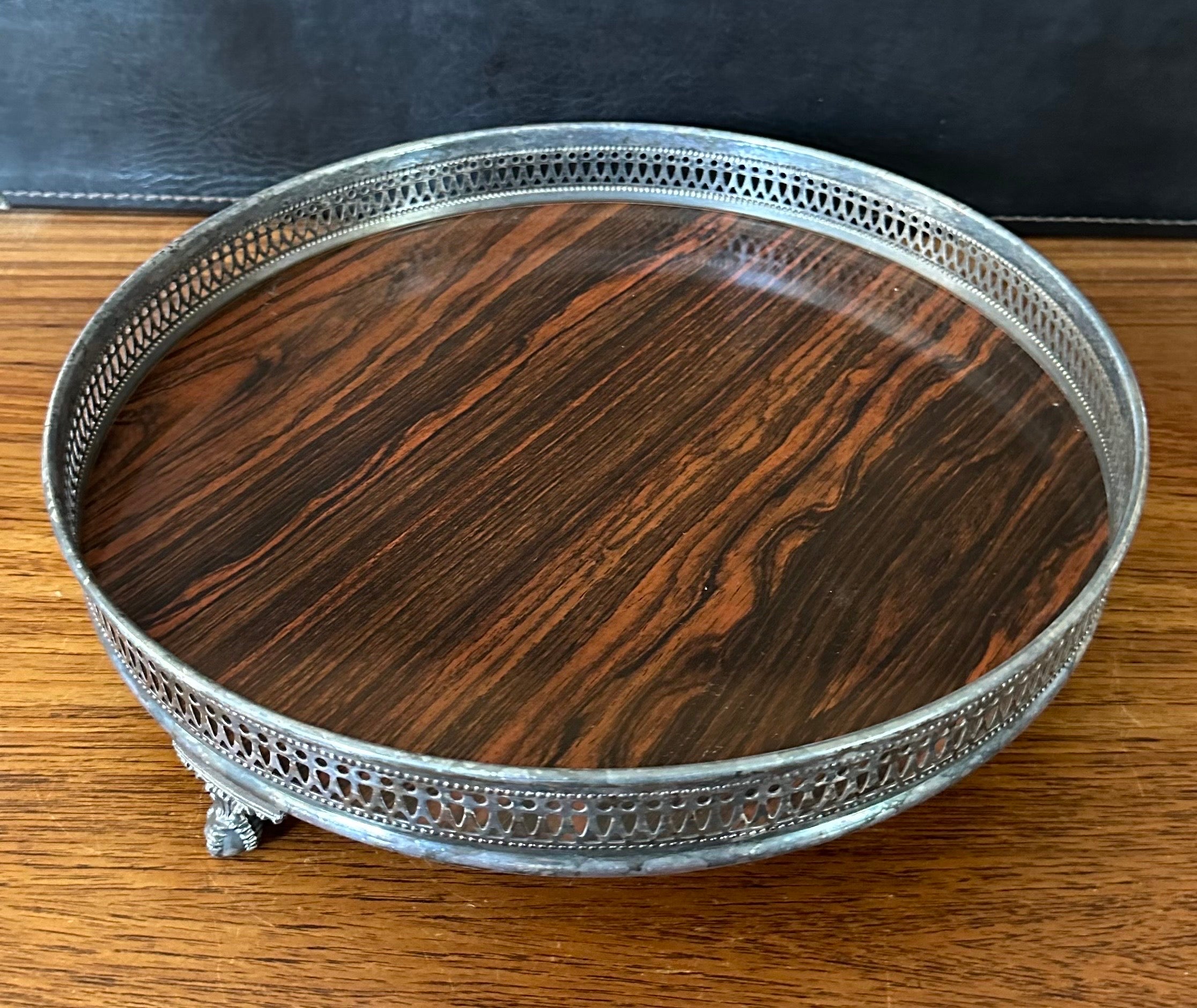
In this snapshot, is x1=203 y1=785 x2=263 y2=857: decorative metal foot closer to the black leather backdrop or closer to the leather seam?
the black leather backdrop

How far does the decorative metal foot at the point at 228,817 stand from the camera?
2.58 ft

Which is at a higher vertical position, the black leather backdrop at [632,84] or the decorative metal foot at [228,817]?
the black leather backdrop at [632,84]

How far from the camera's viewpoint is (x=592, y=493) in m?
0.91

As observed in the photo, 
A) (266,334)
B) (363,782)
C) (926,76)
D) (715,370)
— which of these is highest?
(926,76)

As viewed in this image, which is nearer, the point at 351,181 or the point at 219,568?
the point at 219,568

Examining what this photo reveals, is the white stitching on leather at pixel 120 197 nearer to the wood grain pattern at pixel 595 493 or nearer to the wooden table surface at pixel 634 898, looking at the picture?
the wood grain pattern at pixel 595 493

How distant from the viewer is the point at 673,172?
3.84 feet

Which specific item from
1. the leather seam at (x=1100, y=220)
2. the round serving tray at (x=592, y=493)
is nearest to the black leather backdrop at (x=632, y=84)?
the leather seam at (x=1100, y=220)

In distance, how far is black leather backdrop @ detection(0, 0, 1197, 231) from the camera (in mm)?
1208

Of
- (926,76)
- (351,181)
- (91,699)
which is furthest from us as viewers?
(926,76)

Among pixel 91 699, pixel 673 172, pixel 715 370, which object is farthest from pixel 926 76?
pixel 91 699

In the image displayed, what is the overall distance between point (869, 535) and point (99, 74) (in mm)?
883

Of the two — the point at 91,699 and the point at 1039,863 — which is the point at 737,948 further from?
the point at 91,699

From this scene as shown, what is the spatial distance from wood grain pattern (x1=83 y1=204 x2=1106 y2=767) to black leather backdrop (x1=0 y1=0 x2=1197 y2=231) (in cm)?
18
